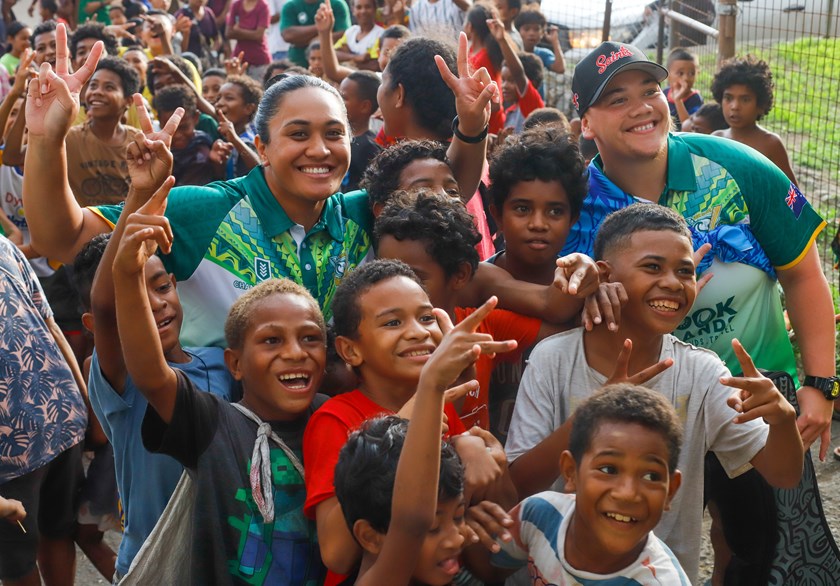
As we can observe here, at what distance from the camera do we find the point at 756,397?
8.21 feet

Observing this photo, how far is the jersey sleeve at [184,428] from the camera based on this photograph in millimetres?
2623

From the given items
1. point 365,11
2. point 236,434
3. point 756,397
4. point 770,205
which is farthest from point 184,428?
point 365,11

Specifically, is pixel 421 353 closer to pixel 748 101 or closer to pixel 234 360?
pixel 234 360

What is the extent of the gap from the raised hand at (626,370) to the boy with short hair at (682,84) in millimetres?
5670

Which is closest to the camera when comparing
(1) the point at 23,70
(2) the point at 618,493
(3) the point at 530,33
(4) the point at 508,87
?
(2) the point at 618,493

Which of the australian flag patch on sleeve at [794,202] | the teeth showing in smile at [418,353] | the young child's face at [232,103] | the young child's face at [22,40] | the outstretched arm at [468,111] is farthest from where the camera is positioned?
the young child's face at [22,40]

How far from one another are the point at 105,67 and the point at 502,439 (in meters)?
4.05

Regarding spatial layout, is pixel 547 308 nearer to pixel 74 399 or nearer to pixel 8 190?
pixel 74 399

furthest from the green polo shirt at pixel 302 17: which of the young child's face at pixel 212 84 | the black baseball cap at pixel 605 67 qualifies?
the black baseball cap at pixel 605 67

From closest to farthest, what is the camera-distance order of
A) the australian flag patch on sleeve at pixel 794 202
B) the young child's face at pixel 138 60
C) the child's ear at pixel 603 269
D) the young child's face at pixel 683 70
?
1. the child's ear at pixel 603 269
2. the australian flag patch on sleeve at pixel 794 202
3. the young child's face at pixel 138 60
4. the young child's face at pixel 683 70

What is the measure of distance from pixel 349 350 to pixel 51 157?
3.68 ft

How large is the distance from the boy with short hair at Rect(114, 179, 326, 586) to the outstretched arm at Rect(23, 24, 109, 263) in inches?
19.9

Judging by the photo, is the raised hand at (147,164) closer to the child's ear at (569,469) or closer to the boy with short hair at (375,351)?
the boy with short hair at (375,351)

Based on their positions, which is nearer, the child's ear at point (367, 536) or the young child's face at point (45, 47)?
the child's ear at point (367, 536)
